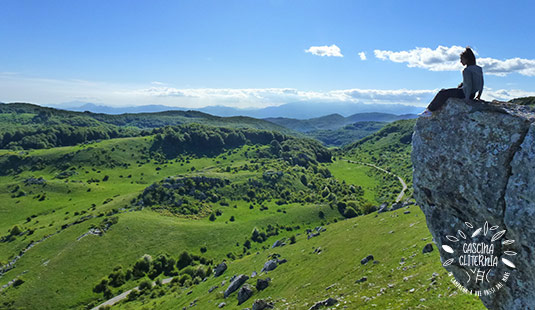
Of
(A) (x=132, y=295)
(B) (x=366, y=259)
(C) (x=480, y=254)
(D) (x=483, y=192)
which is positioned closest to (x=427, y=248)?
(B) (x=366, y=259)

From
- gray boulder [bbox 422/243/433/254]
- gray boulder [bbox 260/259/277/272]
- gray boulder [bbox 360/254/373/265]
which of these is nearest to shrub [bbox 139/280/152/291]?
gray boulder [bbox 260/259/277/272]

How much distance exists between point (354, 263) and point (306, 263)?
12705 mm

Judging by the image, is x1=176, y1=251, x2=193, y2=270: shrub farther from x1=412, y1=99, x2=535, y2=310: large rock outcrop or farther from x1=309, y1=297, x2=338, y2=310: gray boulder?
x1=412, y1=99, x2=535, y2=310: large rock outcrop

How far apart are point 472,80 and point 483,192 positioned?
6.40 m

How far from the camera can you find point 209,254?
108938 mm

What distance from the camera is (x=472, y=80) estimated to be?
15.8 metres

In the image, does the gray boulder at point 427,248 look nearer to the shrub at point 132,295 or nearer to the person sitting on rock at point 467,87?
the person sitting on rock at point 467,87

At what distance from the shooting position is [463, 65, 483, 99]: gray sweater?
15805 mm

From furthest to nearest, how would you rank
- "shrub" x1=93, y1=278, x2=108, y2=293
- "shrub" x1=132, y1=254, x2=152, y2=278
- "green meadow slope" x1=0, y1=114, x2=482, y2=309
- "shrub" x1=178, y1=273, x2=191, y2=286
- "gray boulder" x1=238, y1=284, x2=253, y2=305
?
"shrub" x1=132, y1=254, x2=152, y2=278 < "shrub" x1=93, y1=278, x2=108, y2=293 < "shrub" x1=178, y1=273, x2=191, y2=286 < "gray boulder" x1=238, y1=284, x2=253, y2=305 < "green meadow slope" x1=0, y1=114, x2=482, y2=309

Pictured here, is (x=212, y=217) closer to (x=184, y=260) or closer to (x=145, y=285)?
(x=184, y=260)

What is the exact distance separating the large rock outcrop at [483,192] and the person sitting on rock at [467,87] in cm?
49

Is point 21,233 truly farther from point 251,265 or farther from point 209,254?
point 251,265

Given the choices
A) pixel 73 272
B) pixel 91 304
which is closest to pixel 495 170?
pixel 91 304

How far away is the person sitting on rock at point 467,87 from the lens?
15.8 metres
